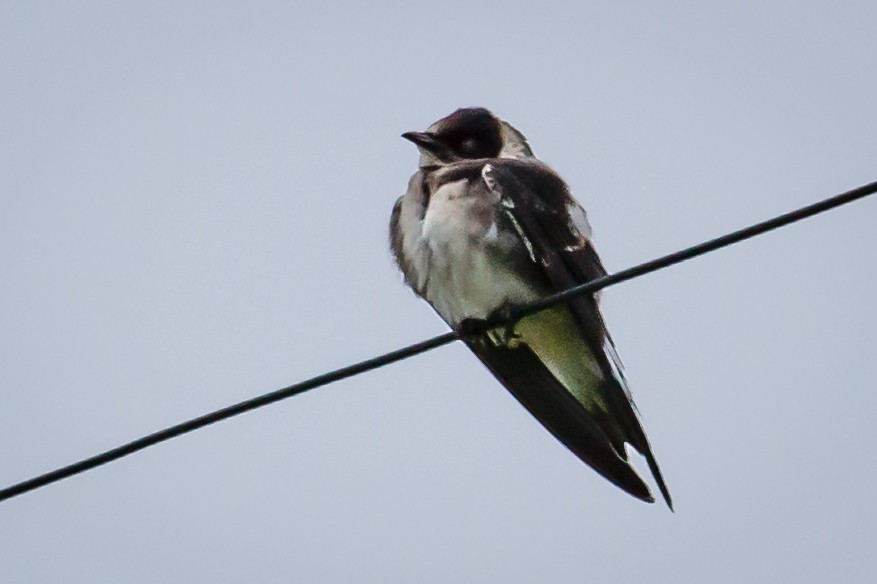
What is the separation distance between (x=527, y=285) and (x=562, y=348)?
37 cm

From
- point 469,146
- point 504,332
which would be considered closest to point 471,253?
point 504,332

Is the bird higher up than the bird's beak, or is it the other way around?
the bird's beak

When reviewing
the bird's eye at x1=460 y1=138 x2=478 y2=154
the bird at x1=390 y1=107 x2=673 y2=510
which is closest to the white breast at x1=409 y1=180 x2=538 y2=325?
the bird at x1=390 y1=107 x2=673 y2=510

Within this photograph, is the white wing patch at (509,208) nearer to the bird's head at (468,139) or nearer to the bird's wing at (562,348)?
the bird's wing at (562,348)

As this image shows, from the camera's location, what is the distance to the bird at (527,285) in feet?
18.3

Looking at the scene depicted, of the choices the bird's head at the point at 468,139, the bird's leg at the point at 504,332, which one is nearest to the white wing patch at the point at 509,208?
the bird's leg at the point at 504,332

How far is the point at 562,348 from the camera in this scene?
5820mm

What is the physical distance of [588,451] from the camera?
5656 mm

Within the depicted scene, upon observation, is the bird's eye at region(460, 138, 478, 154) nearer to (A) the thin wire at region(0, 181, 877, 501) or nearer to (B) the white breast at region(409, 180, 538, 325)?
(B) the white breast at region(409, 180, 538, 325)

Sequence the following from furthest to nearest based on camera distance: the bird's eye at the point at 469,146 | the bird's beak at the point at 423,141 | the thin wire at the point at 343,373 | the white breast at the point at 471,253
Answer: the bird's eye at the point at 469,146 → the bird's beak at the point at 423,141 → the white breast at the point at 471,253 → the thin wire at the point at 343,373

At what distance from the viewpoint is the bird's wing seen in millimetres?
5594

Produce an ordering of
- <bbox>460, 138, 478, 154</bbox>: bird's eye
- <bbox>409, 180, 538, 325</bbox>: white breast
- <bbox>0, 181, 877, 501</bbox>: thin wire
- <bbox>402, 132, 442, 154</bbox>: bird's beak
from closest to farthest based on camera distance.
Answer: <bbox>0, 181, 877, 501</bbox>: thin wire, <bbox>409, 180, 538, 325</bbox>: white breast, <bbox>402, 132, 442, 154</bbox>: bird's beak, <bbox>460, 138, 478, 154</bbox>: bird's eye

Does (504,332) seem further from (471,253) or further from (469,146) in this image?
(469,146)

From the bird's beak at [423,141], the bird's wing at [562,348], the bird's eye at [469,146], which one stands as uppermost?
the bird's beak at [423,141]
